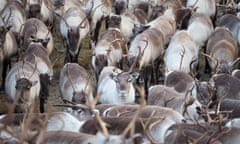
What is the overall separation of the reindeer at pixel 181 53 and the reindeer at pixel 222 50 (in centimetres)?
28

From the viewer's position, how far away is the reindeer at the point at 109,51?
1036cm

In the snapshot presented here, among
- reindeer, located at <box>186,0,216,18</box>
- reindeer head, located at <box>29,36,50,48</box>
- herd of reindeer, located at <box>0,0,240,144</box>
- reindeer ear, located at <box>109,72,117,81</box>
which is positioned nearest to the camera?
herd of reindeer, located at <box>0,0,240,144</box>

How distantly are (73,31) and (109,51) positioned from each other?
1193mm

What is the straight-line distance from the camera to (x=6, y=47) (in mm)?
10555

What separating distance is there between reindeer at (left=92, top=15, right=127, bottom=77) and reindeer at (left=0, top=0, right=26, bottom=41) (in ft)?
5.25

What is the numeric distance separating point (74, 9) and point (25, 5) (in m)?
1.34

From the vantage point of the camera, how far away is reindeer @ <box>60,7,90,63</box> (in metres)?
11.2

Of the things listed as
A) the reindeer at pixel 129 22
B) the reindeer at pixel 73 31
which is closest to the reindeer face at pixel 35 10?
the reindeer at pixel 73 31

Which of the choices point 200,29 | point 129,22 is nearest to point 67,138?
point 200,29

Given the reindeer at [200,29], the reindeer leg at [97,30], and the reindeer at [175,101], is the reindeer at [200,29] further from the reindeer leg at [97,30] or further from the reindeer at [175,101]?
the reindeer at [175,101]

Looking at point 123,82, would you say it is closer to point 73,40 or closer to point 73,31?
point 73,40

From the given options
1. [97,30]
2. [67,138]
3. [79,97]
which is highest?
[97,30]

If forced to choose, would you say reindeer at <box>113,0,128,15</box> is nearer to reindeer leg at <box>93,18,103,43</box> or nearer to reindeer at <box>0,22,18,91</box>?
reindeer leg at <box>93,18,103,43</box>

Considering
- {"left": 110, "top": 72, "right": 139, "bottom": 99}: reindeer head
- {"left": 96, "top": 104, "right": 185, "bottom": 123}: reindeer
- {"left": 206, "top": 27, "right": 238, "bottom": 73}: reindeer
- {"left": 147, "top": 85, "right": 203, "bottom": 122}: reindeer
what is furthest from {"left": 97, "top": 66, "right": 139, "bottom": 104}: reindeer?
{"left": 206, "top": 27, "right": 238, "bottom": 73}: reindeer
